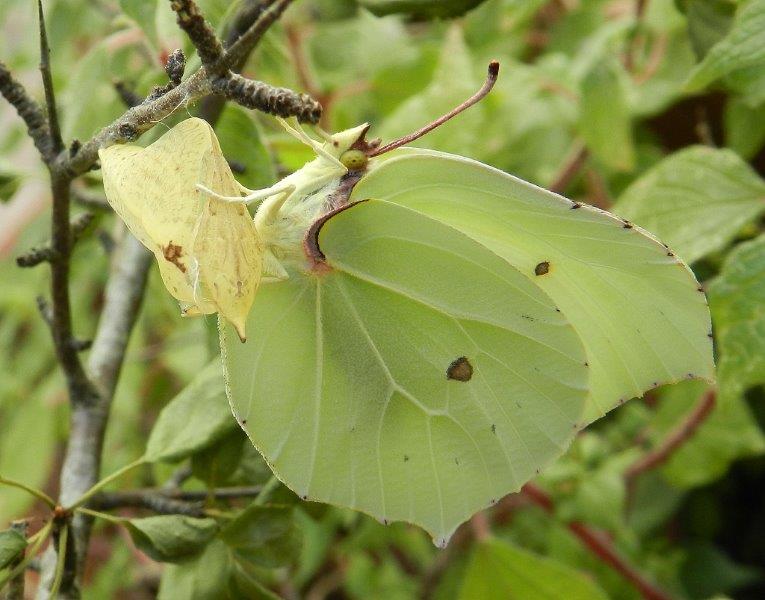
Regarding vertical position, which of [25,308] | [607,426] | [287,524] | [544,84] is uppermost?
[287,524]

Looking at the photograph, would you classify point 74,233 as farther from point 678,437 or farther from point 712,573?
point 712,573

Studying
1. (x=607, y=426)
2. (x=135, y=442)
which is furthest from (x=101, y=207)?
(x=607, y=426)

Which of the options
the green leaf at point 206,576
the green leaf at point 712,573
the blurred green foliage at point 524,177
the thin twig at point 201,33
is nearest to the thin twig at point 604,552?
the blurred green foliage at point 524,177

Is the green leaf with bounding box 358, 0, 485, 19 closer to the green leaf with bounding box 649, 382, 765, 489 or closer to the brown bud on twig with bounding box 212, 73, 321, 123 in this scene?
the brown bud on twig with bounding box 212, 73, 321, 123

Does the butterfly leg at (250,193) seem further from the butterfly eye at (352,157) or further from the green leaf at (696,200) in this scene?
the green leaf at (696,200)

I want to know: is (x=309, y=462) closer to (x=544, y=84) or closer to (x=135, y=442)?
(x=544, y=84)

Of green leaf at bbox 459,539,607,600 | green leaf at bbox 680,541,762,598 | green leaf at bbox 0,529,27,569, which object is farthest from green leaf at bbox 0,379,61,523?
green leaf at bbox 680,541,762,598
